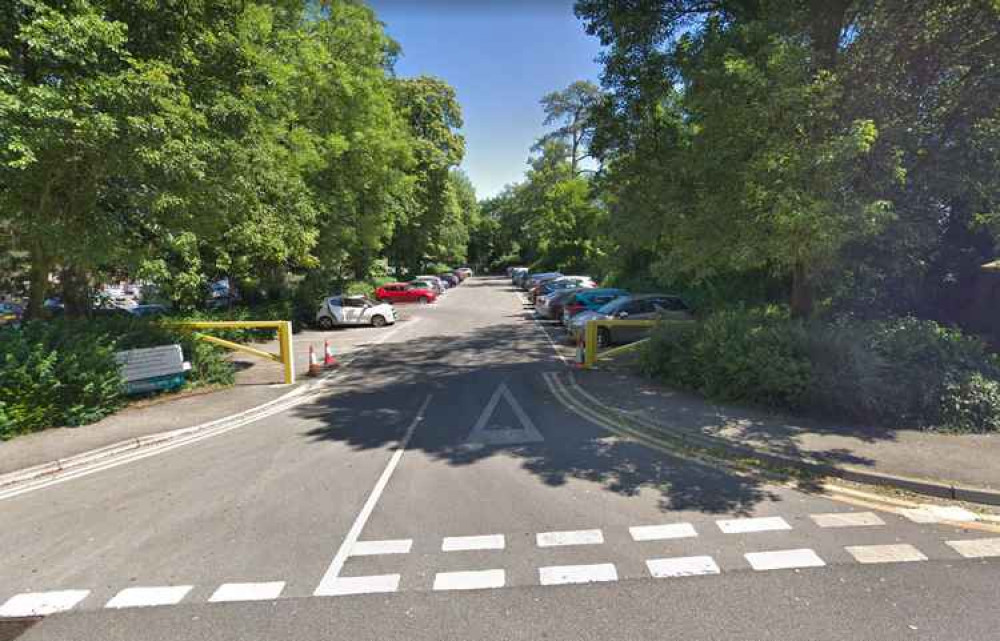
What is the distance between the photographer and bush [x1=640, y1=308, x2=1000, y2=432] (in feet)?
21.8

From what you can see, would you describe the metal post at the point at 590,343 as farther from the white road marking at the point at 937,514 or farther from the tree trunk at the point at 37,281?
the tree trunk at the point at 37,281

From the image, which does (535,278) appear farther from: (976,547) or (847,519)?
(976,547)

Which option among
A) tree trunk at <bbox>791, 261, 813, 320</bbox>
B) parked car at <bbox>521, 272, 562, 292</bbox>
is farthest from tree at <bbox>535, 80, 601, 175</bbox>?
tree trunk at <bbox>791, 261, 813, 320</bbox>

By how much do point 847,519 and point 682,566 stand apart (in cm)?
201

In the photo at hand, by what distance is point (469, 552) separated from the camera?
4098 millimetres

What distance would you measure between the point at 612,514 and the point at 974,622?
2.57m

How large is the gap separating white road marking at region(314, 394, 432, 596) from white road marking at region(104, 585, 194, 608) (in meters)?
1.05

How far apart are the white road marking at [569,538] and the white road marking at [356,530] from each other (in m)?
1.31

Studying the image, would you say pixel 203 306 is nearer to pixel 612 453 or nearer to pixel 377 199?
pixel 377 199

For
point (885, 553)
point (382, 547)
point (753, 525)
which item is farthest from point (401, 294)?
point (885, 553)

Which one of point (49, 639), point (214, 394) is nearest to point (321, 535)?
point (49, 639)

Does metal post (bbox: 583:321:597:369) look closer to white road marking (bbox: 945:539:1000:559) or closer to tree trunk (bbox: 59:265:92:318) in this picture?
white road marking (bbox: 945:539:1000:559)

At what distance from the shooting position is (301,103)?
16812 mm

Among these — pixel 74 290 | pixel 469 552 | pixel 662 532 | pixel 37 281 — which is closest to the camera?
pixel 469 552
